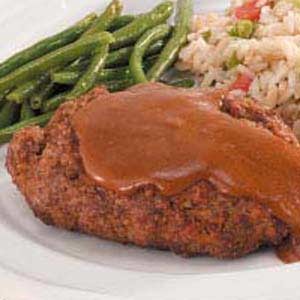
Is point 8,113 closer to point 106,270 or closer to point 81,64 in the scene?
point 81,64

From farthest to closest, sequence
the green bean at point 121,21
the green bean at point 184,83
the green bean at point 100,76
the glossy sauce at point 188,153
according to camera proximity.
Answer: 1. the green bean at point 121,21
2. the green bean at point 184,83
3. the green bean at point 100,76
4. the glossy sauce at point 188,153

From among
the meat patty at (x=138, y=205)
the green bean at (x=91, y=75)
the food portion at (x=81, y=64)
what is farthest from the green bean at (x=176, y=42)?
the meat patty at (x=138, y=205)

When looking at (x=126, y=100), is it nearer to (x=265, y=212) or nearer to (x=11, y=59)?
(x=265, y=212)

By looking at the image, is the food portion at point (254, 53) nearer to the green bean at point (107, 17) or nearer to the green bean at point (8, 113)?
the green bean at point (107, 17)

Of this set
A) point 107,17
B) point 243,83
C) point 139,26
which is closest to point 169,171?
point 243,83

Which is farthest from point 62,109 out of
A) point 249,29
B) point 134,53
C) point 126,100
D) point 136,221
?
point 249,29

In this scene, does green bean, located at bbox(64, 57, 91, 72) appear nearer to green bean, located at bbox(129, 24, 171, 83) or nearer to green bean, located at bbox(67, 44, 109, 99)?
green bean, located at bbox(67, 44, 109, 99)
